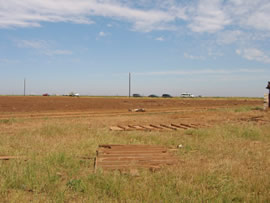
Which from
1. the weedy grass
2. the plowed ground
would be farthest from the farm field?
the plowed ground

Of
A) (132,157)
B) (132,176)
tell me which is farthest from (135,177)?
(132,157)

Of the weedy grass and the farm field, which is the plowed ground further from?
the weedy grass

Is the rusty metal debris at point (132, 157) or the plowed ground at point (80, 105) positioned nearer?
the rusty metal debris at point (132, 157)

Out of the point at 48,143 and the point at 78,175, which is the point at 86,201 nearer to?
the point at 78,175

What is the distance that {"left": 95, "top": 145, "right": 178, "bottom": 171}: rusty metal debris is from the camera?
6090mm

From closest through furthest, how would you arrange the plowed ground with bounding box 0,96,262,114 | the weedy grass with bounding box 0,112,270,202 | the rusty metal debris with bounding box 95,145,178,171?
1. the weedy grass with bounding box 0,112,270,202
2. the rusty metal debris with bounding box 95,145,178,171
3. the plowed ground with bounding box 0,96,262,114

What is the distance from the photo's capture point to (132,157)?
6652 millimetres

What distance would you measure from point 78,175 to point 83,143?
2.79m

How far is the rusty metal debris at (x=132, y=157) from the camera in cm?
609

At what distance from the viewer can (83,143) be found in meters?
8.36

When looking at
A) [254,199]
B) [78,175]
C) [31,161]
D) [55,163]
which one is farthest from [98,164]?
[254,199]

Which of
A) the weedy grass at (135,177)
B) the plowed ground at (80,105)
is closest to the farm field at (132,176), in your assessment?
the weedy grass at (135,177)

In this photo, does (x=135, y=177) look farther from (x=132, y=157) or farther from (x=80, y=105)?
(x=80, y=105)

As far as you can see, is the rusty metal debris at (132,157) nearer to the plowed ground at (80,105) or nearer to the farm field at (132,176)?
the farm field at (132,176)
